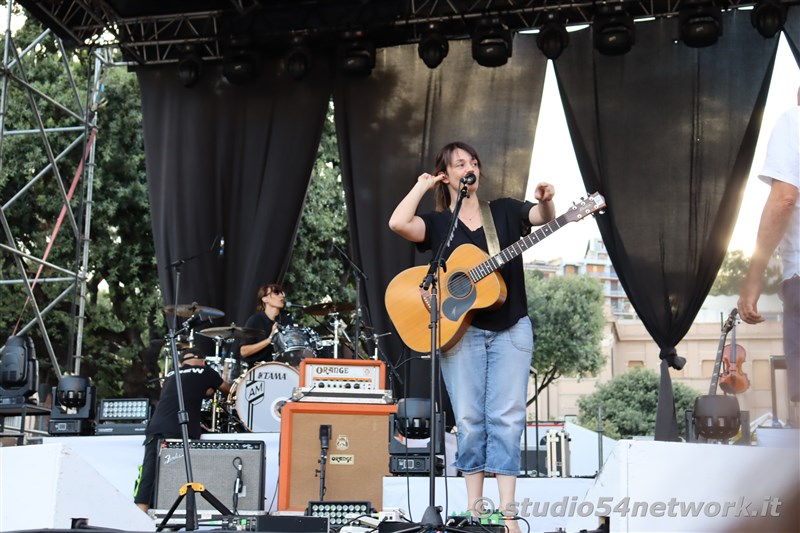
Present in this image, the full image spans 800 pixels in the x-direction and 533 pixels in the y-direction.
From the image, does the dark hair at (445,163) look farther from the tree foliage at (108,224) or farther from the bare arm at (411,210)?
the tree foliage at (108,224)

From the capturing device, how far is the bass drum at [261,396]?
23.4ft

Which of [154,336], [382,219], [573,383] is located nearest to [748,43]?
[382,219]

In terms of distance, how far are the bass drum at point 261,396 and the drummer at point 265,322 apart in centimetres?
84

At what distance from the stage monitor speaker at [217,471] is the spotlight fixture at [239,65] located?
461cm

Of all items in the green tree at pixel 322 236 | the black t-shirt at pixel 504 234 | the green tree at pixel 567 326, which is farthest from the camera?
the green tree at pixel 567 326

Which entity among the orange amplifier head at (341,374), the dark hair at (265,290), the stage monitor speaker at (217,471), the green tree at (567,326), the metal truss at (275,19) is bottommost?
the stage monitor speaker at (217,471)

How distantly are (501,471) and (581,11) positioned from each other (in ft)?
20.6

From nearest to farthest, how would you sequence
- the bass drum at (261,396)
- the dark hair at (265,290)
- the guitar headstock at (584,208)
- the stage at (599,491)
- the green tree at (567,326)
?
the stage at (599,491) < the guitar headstock at (584,208) < the bass drum at (261,396) < the dark hair at (265,290) < the green tree at (567,326)

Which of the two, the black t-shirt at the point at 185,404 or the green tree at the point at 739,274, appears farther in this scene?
the black t-shirt at the point at 185,404

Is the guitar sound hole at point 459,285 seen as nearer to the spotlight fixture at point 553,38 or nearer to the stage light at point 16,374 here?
the stage light at point 16,374

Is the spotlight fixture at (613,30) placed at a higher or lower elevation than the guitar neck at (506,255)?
higher

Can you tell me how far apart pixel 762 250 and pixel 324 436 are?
182 inches

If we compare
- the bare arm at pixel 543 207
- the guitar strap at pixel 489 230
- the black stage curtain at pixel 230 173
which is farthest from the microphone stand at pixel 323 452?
the black stage curtain at pixel 230 173

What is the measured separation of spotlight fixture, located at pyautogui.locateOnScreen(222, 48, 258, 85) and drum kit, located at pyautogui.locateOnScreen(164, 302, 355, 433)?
253cm
